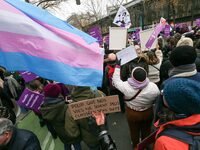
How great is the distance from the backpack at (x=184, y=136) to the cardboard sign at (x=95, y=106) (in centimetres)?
81

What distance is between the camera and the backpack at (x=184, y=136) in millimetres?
1639

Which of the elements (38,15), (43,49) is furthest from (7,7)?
(43,49)

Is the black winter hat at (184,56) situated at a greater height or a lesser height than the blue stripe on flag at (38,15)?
lesser

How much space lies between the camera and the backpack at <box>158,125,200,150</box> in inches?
64.5

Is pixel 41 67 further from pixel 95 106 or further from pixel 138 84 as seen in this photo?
pixel 138 84

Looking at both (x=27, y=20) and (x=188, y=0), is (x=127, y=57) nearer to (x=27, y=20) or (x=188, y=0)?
(x=27, y=20)

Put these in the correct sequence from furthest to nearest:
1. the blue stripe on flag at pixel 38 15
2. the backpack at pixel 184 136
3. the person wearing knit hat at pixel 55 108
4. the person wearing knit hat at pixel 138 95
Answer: the person wearing knit hat at pixel 138 95 < the person wearing knit hat at pixel 55 108 < the blue stripe on flag at pixel 38 15 < the backpack at pixel 184 136

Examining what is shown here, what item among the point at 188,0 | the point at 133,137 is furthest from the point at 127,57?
the point at 188,0

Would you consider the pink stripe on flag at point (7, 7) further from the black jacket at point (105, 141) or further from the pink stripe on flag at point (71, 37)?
the black jacket at point (105, 141)

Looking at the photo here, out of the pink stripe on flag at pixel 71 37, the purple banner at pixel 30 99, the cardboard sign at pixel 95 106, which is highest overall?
the pink stripe on flag at pixel 71 37

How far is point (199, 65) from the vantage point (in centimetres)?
384

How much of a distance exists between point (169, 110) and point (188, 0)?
31.1m

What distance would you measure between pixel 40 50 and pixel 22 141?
1.02m

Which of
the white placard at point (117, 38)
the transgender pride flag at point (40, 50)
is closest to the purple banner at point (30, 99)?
the transgender pride flag at point (40, 50)
